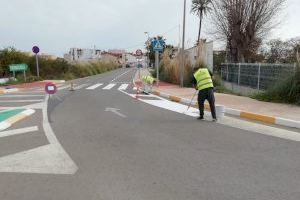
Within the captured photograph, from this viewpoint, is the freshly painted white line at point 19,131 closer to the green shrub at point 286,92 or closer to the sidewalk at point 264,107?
the sidewalk at point 264,107

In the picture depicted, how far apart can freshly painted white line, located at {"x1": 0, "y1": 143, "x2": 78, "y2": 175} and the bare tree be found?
75.3 ft

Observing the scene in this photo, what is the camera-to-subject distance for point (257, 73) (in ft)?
62.1

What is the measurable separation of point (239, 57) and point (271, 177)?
2409cm

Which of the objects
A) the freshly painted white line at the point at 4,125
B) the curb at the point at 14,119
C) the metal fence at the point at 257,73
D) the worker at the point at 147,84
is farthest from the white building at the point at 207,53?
the freshly painted white line at the point at 4,125

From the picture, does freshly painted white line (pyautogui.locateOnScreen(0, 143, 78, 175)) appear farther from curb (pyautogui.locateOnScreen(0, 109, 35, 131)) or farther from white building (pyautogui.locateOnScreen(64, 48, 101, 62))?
white building (pyautogui.locateOnScreen(64, 48, 101, 62))

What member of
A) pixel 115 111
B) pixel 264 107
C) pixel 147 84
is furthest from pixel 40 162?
pixel 147 84

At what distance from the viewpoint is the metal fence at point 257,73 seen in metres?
15.1

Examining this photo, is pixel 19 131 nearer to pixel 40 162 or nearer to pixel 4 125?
pixel 4 125

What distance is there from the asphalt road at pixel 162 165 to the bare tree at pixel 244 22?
63.5 feet

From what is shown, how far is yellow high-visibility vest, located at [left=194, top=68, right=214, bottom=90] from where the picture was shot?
11.4m

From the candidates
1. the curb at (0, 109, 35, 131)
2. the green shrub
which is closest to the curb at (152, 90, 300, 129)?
the green shrub

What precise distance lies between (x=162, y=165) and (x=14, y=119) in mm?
6819

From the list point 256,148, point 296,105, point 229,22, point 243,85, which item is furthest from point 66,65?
point 256,148

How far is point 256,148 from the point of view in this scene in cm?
752
